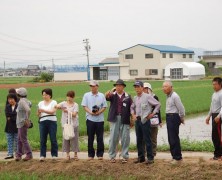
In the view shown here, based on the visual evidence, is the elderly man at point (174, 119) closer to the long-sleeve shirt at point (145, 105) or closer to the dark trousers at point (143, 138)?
the long-sleeve shirt at point (145, 105)

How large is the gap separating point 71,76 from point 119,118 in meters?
72.0

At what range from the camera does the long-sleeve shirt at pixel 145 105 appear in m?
9.20

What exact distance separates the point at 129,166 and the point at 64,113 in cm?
207

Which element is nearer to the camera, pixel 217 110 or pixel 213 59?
pixel 217 110

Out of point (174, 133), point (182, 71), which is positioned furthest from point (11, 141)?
point (182, 71)

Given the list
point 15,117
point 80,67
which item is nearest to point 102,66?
point 80,67

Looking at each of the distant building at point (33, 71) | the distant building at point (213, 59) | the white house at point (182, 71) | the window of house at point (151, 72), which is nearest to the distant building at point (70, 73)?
the window of house at point (151, 72)

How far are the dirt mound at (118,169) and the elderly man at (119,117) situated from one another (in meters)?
0.34

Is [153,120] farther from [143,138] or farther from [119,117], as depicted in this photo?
[119,117]

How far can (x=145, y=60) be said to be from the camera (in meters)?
71.2

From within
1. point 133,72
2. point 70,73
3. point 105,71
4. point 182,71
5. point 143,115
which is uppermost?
point 105,71

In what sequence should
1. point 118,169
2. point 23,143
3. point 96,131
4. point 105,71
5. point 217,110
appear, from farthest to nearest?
point 105,71
point 23,143
point 96,131
point 217,110
point 118,169

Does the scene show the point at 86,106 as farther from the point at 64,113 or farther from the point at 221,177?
the point at 221,177

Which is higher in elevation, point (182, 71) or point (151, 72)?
point (151, 72)
